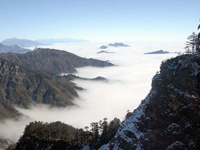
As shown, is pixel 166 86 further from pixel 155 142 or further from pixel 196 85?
pixel 155 142

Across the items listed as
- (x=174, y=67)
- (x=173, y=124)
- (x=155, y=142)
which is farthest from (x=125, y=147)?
(x=174, y=67)

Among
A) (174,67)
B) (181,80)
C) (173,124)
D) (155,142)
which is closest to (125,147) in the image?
(155,142)

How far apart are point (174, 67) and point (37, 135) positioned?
74.9 metres

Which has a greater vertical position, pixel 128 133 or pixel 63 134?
pixel 128 133

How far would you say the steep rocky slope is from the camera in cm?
3856

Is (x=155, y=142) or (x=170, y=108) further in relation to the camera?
(x=170, y=108)

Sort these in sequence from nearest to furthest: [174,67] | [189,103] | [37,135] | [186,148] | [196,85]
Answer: [186,148], [189,103], [196,85], [174,67], [37,135]

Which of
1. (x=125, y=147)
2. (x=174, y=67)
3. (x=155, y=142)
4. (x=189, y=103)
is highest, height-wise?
(x=174, y=67)

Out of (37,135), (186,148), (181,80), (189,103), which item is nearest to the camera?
(186,148)

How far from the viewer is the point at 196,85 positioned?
45500 millimetres

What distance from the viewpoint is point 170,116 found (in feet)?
146

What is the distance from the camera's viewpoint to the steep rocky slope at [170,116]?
38.6 metres

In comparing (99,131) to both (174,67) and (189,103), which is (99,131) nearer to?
(174,67)

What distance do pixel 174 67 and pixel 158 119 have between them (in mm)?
17485
